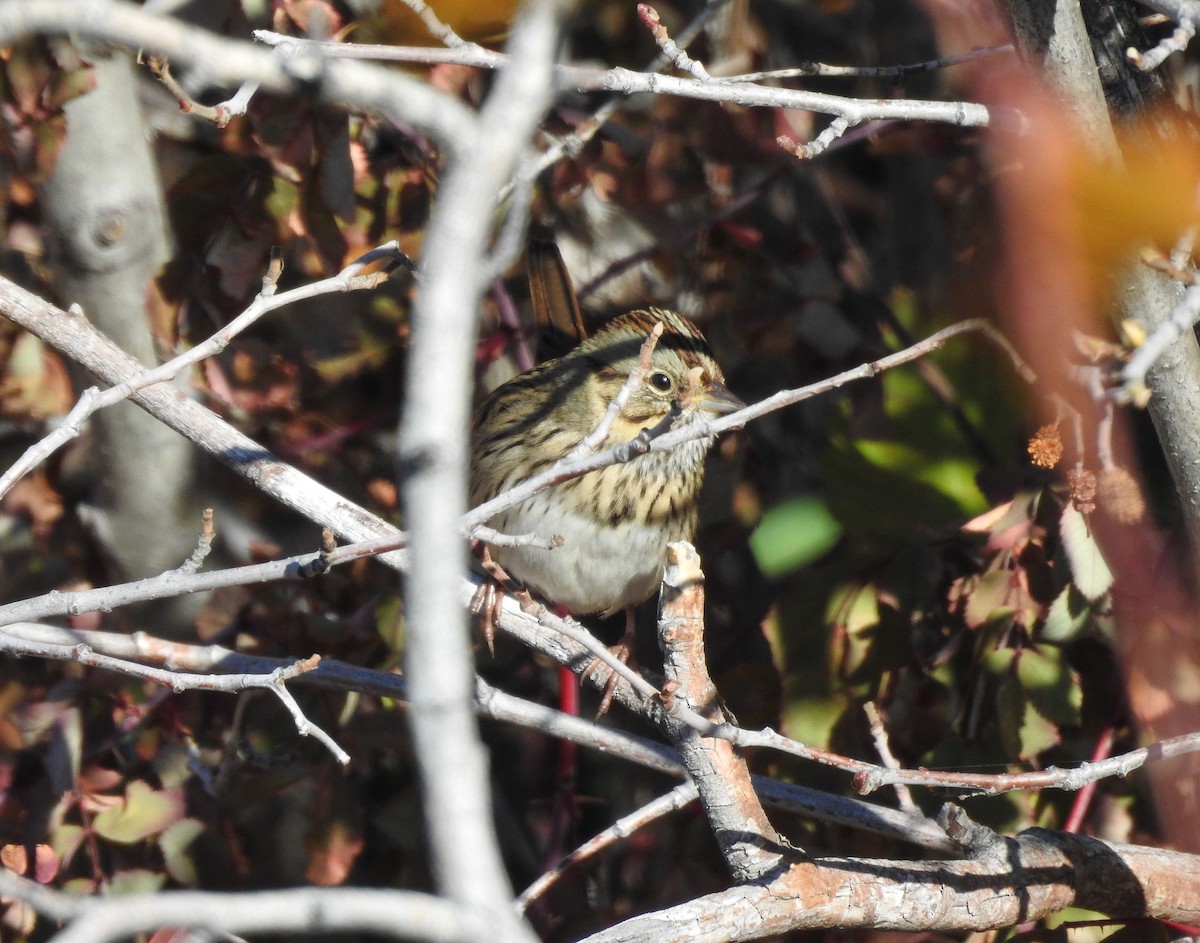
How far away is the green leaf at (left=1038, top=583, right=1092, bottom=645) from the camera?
165 cm

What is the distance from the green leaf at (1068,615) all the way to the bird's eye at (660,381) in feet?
2.58

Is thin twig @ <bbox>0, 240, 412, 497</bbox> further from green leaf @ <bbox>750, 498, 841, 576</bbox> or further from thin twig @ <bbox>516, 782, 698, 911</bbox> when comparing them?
green leaf @ <bbox>750, 498, 841, 576</bbox>

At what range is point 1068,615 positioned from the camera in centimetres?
166

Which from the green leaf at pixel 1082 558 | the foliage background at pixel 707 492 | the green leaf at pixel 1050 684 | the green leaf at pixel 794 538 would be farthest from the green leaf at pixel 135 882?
the green leaf at pixel 1082 558

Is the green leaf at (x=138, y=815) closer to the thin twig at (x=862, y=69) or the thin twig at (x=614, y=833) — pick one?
the thin twig at (x=614, y=833)

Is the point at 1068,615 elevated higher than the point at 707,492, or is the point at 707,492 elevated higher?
the point at 707,492

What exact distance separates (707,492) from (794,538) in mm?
298

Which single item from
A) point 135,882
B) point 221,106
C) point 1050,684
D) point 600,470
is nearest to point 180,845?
point 135,882

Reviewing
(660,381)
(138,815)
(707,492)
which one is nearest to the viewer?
(138,815)

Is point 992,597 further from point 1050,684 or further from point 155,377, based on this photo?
point 155,377

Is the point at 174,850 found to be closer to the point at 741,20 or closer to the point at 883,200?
the point at 741,20

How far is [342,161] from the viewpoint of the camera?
204 centimetres

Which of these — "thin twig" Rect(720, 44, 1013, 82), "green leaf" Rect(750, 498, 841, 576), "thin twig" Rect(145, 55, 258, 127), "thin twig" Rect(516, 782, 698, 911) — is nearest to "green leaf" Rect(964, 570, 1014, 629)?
"green leaf" Rect(750, 498, 841, 576)

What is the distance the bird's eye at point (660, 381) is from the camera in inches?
86.8
